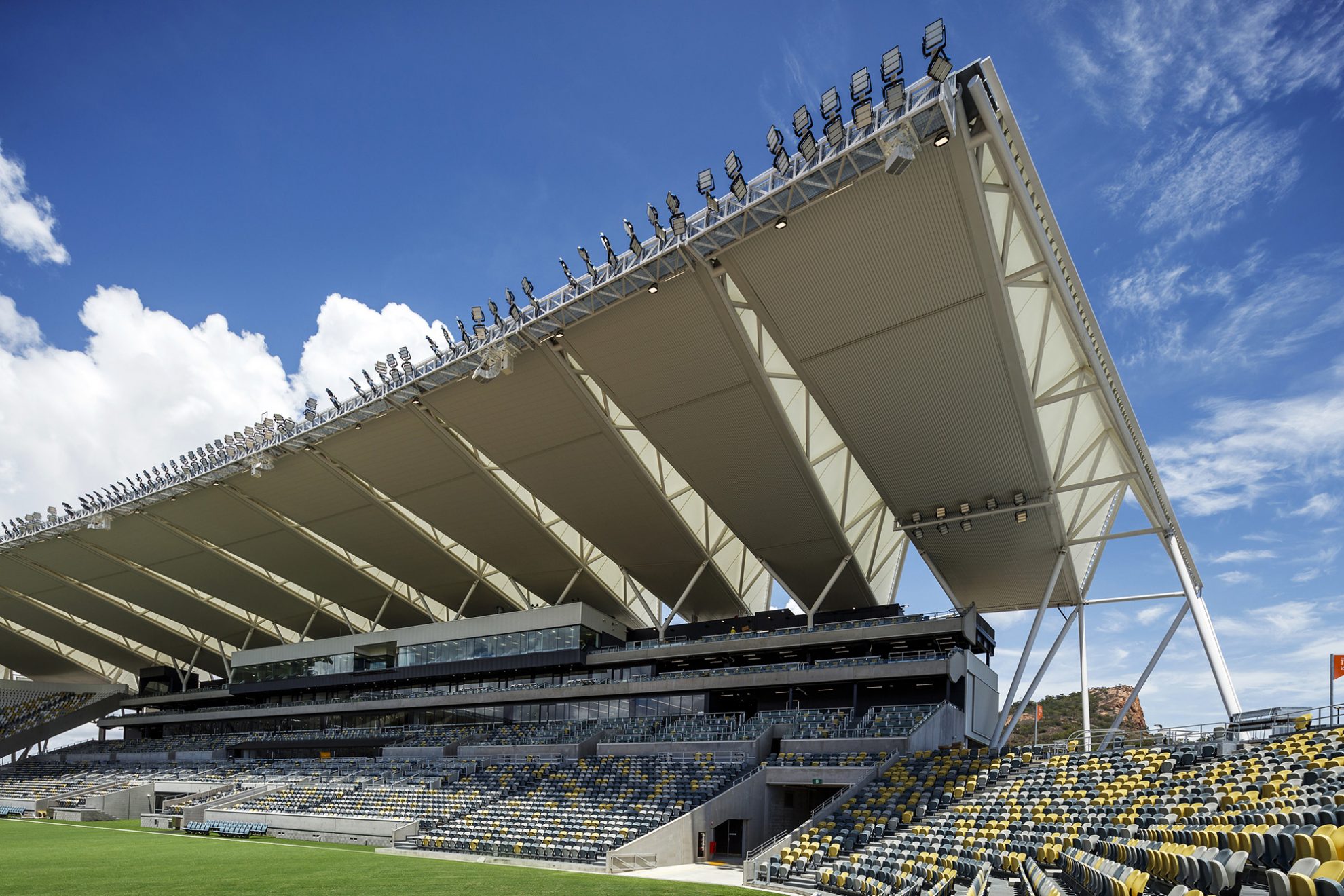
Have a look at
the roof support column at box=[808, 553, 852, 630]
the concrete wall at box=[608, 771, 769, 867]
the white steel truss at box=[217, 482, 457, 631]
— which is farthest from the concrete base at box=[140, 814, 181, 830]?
the roof support column at box=[808, 553, 852, 630]

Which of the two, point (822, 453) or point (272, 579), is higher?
point (822, 453)

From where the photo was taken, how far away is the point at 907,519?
131 feet

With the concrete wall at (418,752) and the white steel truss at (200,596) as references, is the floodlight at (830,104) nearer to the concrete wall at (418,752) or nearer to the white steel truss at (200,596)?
the concrete wall at (418,752)

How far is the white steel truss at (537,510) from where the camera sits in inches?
1619

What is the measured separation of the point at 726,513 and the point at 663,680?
12.5 m

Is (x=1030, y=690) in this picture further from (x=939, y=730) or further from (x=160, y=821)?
(x=160, y=821)

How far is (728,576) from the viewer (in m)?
51.7

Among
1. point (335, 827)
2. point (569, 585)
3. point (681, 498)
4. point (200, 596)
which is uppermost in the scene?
point (681, 498)

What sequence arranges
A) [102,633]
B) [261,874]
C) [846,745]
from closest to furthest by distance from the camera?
[261,874] → [846,745] → [102,633]

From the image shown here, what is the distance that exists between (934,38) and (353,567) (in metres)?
45.8

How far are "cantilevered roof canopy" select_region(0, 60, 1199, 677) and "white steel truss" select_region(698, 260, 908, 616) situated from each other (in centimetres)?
15

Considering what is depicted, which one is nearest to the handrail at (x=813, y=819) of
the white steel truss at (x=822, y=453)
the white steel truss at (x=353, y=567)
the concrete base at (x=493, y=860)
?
the concrete base at (x=493, y=860)

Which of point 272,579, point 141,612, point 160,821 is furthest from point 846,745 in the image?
point 141,612

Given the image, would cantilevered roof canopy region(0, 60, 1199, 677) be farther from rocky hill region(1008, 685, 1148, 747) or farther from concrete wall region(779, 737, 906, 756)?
rocky hill region(1008, 685, 1148, 747)
